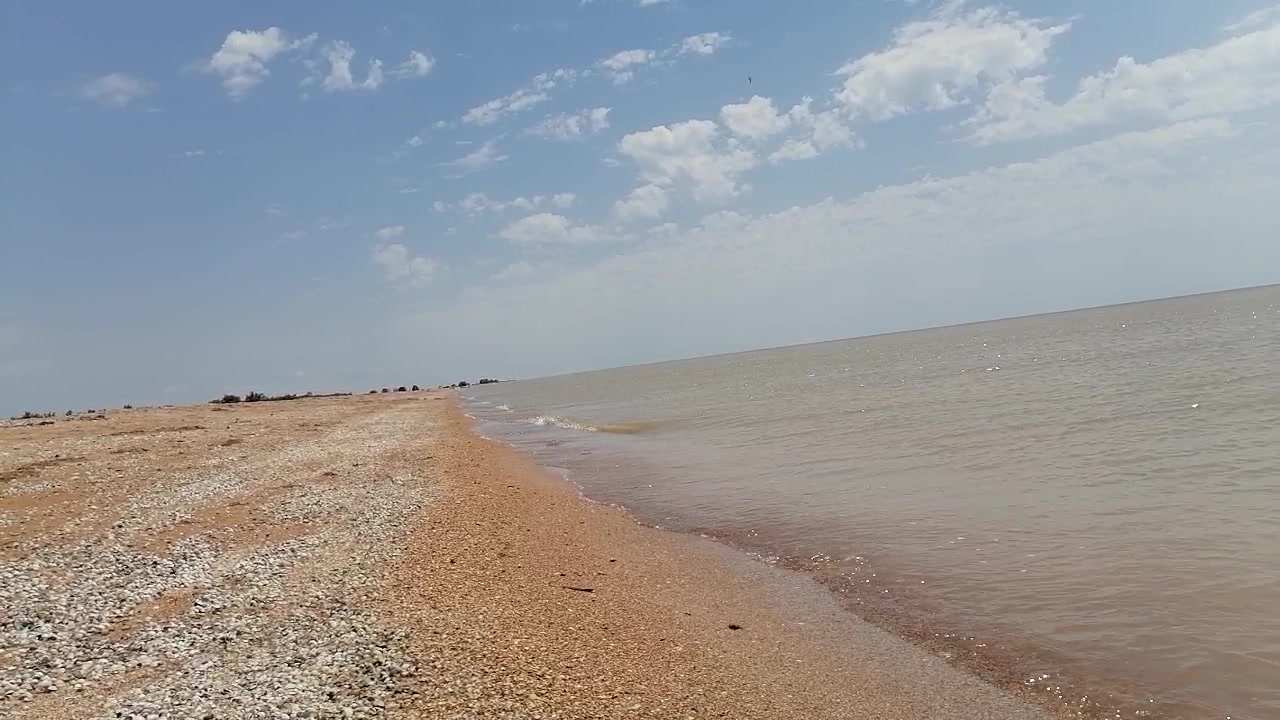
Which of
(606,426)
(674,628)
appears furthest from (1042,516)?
(606,426)

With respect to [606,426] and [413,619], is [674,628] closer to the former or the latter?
[413,619]

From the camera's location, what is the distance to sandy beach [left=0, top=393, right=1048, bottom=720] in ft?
21.0

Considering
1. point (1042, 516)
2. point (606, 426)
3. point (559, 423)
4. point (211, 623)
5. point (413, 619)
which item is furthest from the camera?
point (559, 423)

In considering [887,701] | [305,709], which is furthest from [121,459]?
[887,701]

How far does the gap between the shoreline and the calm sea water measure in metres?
0.62

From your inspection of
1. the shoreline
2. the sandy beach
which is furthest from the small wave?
the shoreline

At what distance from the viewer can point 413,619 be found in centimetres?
824

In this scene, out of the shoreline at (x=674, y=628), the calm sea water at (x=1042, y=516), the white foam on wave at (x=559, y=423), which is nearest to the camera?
the shoreline at (x=674, y=628)

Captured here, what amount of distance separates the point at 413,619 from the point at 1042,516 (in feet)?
32.2

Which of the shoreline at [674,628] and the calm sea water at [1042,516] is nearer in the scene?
the shoreline at [674,628]

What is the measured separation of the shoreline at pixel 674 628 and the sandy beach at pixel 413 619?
3cm

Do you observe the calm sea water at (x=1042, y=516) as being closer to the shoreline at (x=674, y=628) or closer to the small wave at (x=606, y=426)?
the shoreline at (x=674, y=628)

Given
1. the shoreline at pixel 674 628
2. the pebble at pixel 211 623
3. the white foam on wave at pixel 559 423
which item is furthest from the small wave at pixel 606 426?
the shoreline at pixel 674 628

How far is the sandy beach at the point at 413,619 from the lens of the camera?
640 centimetres
